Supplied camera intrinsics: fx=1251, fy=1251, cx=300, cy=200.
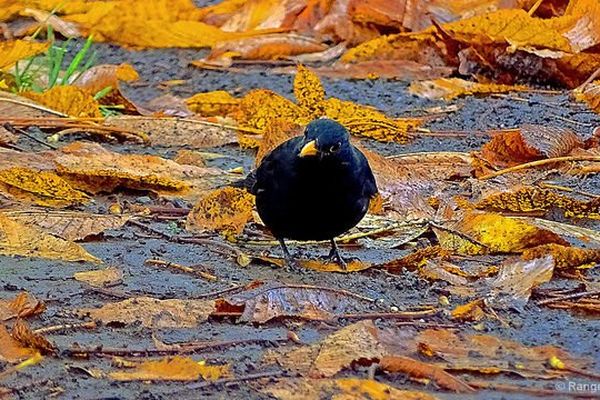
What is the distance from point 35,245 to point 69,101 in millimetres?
1831

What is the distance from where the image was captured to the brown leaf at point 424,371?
2.46m

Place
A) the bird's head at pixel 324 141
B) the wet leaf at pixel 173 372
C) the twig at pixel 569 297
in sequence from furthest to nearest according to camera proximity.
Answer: the bird's head at pixel 324 141 → the twig at pixel 569 297 → the wet leaf at pixel 173 372

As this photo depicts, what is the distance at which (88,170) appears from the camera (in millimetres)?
4250

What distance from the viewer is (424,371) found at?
2506mm

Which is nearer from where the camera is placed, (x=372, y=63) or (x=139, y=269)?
(x=139, y=269)

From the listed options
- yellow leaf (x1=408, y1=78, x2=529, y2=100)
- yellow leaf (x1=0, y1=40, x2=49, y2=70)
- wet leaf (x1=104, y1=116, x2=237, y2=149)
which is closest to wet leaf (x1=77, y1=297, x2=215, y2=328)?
wet leaf (x1=104, y1=116, x2=237, y2=149)

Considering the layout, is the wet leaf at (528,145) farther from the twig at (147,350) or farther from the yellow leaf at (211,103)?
the twig at (147,350)

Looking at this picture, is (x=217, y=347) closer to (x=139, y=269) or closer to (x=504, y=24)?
(x=139, y=269)

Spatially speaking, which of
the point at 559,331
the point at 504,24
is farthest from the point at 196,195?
the point at 504,24

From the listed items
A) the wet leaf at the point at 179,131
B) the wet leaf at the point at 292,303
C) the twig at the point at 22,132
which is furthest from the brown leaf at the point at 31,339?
the wet leaf at the point at 179,131

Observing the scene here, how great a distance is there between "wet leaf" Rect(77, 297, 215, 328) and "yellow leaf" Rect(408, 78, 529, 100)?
3027mm

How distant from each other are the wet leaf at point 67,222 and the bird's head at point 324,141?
694 mm

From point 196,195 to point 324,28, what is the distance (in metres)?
3.11

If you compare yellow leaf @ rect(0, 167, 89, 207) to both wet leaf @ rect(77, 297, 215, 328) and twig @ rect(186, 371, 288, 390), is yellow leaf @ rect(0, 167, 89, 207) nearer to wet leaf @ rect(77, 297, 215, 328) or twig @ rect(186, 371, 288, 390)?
wet leaf @ rect(77, 297, 215, 328)
